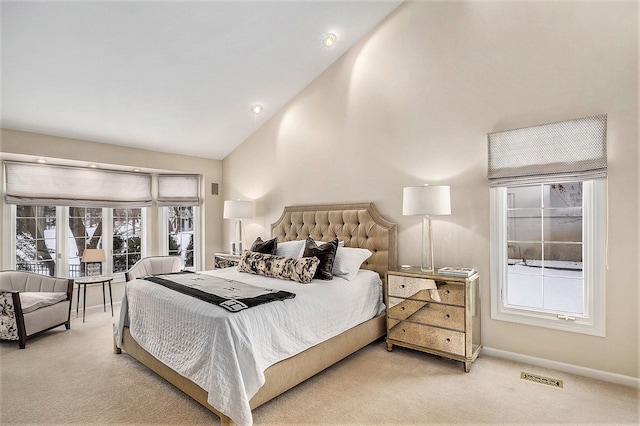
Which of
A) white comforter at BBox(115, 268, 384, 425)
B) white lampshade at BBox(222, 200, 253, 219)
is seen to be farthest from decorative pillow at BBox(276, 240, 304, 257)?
white lampshade at BBox(222, 200, 253, 219)

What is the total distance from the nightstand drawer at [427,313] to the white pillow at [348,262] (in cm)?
45

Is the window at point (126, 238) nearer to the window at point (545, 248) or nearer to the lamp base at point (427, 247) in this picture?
the lamp base at point (427, 247)

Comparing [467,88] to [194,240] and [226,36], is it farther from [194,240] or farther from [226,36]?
[194,240]

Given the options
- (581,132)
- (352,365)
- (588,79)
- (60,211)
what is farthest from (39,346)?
(588,79)

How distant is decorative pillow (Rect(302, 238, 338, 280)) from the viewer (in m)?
3.25

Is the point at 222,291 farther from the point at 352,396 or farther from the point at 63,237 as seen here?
the point at 63,237

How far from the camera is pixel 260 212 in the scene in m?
5.28

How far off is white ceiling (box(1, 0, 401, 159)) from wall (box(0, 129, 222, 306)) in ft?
0.45

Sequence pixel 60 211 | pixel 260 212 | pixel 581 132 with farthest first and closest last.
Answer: pixel 260 212 → pixel 60 211 → pixel 581 132

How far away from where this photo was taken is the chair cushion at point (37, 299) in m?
3.48

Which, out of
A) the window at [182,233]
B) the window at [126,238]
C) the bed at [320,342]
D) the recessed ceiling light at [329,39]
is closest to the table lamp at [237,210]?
the bed at [320,342]

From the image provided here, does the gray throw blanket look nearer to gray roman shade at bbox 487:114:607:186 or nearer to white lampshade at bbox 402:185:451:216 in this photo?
white lampshade at bbox 402:185:451:216

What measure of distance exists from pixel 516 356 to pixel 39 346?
460 centimetres

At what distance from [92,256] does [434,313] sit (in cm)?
424
